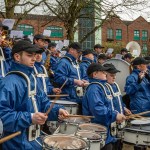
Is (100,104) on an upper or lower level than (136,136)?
upper

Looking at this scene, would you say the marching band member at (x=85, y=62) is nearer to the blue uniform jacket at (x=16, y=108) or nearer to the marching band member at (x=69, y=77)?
the marching band member at (x=69, y=77)

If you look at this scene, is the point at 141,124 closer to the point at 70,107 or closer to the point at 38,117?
the point at 70,107

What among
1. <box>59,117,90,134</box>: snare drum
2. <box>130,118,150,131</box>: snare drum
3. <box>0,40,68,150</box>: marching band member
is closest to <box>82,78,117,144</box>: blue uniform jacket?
<box>59,117,90,134</box>: snare drum

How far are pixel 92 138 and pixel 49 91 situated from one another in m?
2.44

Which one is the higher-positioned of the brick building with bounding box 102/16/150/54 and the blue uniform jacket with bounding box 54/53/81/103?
the brick building with bounding box 102/16/150/54

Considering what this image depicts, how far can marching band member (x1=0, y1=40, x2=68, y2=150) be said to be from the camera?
339 cm

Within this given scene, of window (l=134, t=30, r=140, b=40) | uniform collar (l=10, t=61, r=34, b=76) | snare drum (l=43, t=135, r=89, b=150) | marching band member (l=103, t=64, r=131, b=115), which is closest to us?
snare drum (l=43, t=135, r=89, b=150)

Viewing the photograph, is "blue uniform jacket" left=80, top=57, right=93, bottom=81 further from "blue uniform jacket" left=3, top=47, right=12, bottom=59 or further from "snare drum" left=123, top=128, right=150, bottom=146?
"snare drum" left=123, top=128, right=150, bottom=146

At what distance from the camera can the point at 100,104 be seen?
16.3ft

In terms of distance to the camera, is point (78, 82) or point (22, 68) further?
point (78, 82)

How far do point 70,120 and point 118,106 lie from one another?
984 millimetres

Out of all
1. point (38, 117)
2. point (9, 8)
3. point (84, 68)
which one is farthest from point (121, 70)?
point (9, 8)

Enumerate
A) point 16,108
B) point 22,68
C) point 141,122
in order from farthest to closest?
point 141,122, point 22,68, point 16,108

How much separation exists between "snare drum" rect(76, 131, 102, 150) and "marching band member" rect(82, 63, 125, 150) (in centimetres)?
58
